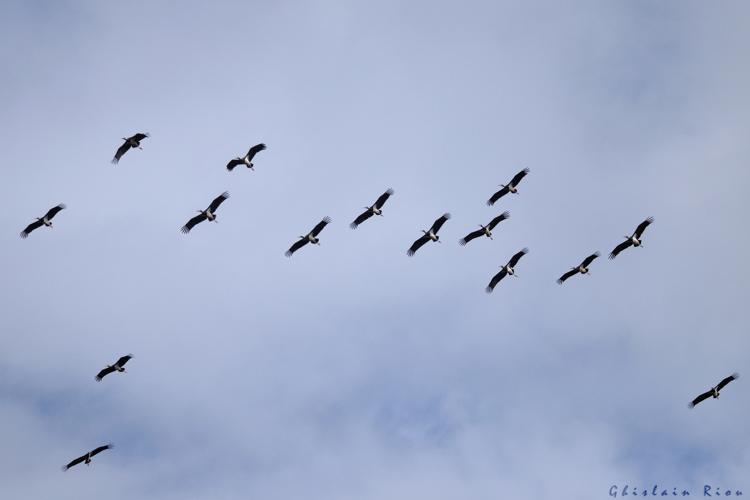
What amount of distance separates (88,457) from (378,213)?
29.3 m

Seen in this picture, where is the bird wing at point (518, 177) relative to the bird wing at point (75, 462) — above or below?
above

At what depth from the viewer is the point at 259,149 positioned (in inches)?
3401

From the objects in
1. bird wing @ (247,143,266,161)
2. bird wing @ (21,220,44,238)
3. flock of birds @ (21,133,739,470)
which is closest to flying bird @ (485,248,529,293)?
flock of birds @ (21,133,739,470)

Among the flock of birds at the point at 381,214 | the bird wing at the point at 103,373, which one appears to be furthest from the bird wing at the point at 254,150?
the bird wing at the point at 103,373

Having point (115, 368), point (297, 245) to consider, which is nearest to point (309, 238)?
point (297, 245)

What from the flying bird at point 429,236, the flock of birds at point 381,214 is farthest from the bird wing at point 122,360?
the flying bird at point 429,236

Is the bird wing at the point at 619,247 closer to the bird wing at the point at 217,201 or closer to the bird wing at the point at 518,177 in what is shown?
the bird wing at the point at 518,177

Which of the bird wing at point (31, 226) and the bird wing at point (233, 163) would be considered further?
the bird wing at point (31, 226)

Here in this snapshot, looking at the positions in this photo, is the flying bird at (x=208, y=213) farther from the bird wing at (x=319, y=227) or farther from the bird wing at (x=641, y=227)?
the bird wing at (x=641, y=227)

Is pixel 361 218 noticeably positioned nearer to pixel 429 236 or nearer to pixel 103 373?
pixel 429 236

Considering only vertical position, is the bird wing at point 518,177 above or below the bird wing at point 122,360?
above

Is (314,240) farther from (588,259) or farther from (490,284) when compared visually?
(588,259)

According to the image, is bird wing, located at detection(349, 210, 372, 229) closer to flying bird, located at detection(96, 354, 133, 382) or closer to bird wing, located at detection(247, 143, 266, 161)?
bird wing, located at detection(247, 143, 266, 161)

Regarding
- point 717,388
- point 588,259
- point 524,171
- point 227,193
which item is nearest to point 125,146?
point 227,193
